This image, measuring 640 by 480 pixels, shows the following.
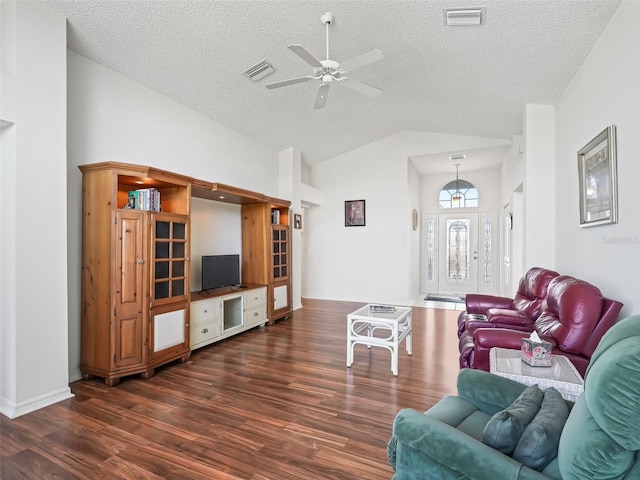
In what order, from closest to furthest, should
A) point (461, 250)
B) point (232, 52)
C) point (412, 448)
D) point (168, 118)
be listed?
point (412, 448) → point (232, 52) → point (168, 118) → point (461, 250)

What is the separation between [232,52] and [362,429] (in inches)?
144

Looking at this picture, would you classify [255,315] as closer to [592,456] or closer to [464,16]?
[464,16]

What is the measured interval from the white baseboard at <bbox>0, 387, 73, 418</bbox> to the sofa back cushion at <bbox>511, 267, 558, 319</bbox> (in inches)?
167

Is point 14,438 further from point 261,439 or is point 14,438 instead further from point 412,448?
point 412,448

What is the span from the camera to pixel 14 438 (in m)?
2.24

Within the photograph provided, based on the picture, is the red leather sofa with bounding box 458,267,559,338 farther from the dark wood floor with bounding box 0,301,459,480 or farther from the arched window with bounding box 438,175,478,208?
the arched window with bounding box 438,175,478,208

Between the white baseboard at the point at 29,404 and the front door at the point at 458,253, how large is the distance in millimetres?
7931

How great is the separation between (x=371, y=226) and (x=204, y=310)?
167 inches

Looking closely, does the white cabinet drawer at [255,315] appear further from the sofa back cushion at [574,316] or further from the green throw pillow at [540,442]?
the green throw pillow at [540,442]

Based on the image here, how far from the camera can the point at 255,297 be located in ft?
16.6

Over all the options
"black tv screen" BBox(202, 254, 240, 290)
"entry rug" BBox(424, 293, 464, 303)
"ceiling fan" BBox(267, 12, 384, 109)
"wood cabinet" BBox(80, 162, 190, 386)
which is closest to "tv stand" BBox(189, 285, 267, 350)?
"black tv screen" BBox(202, 254, 240, 290)

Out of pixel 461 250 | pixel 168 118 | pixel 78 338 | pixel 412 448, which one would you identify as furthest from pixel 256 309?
pixel 461 250

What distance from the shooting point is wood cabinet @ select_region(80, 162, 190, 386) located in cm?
306

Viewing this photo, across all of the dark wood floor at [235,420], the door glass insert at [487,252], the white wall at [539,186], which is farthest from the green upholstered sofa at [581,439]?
the door glass insert at [487,252]
